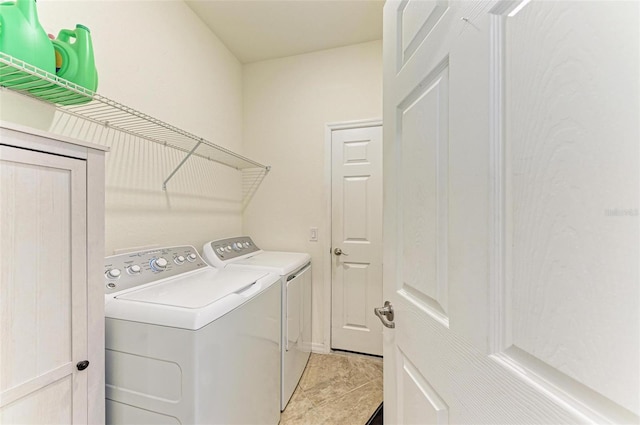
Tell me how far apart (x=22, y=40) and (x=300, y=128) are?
6.16ft

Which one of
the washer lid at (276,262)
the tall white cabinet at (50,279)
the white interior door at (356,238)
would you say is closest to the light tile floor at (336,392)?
the white interior door at (356,238)

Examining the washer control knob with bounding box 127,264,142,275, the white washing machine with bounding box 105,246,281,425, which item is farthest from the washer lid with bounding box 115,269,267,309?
the washer control knob with bounding box 127,264,142,275

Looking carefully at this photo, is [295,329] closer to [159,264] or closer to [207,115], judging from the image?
[159,264]

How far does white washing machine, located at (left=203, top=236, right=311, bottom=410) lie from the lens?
170 cm

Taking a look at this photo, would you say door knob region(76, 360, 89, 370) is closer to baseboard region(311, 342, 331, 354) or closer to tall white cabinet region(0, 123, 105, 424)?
tall white cabinet region(0, 123, 105, 424)

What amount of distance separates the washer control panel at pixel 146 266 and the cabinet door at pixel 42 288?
411mm

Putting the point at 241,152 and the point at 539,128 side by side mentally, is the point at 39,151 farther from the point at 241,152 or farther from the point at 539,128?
the point at 241,152

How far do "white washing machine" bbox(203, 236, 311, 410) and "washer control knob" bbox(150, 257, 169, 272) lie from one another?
369mm

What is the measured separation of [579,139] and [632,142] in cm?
5

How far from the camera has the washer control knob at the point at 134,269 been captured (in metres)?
1.30

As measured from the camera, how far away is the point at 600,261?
0.30 meters

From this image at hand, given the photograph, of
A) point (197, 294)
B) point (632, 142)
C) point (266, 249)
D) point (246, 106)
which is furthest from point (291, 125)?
point (632, 142)

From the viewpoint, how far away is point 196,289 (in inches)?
48.2

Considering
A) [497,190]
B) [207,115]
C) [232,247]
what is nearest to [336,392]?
[232,247]
